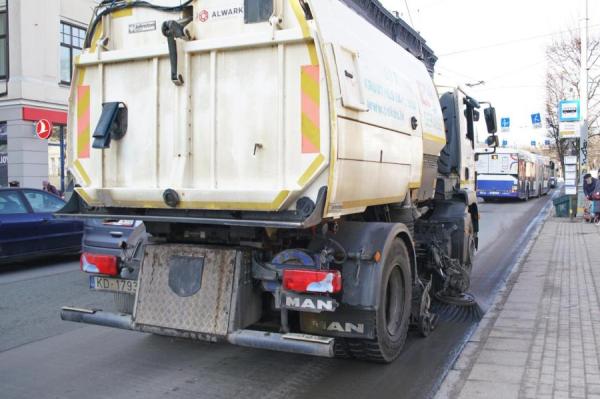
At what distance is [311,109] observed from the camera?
3.87 metres

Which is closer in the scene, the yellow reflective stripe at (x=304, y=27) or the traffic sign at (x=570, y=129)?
the yellow reflective stripe at (x=304, y=27)

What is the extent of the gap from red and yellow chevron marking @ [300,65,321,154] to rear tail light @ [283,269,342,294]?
33.3 inches

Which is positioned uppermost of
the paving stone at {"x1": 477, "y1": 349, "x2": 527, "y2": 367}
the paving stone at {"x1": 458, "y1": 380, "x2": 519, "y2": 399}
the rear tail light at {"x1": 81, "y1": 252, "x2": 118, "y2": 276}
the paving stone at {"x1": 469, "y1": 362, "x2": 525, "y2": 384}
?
the rear tail light at {"x1": 81, "y1": 252, "x2": 118, "y2": 276}

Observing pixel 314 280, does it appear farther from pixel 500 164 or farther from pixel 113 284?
pixel 500 164

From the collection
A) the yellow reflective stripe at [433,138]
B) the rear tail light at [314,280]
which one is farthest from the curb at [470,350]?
the yellow reflective stripe at [433,138]

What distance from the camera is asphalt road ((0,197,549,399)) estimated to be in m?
4.34

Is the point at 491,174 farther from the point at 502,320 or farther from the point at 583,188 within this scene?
the point at 502,320

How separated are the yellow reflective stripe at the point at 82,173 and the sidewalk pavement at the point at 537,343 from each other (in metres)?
3.25

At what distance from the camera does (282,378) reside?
15.1ft

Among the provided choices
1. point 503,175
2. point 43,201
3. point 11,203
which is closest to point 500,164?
point 503,175

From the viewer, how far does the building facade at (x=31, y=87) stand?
1911 cm

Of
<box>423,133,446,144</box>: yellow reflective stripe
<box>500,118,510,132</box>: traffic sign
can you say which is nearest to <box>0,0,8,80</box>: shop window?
<box>423,133,446,144</box>: yellow reflective stripe

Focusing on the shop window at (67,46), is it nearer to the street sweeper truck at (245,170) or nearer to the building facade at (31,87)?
the building facade at (31,87)

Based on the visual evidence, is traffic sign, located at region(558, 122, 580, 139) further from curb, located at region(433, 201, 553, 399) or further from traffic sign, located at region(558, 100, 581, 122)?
curb, located at region(433, 201, 553, 399)
